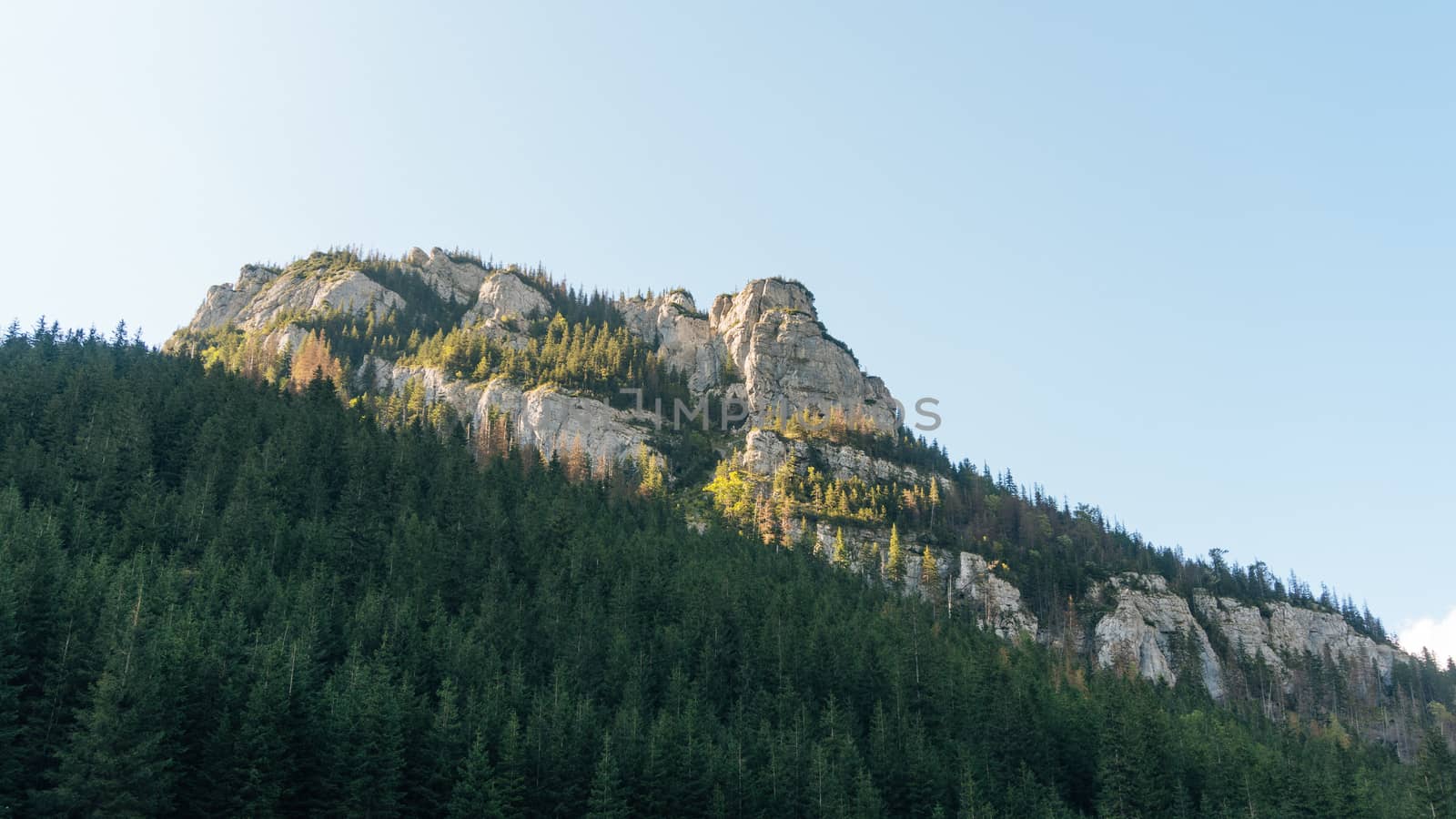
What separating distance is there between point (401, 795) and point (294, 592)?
31692mm

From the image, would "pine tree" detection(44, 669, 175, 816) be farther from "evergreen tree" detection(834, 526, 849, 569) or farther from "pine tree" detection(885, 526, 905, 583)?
"pine tree" detection(885, 526, 905, 583)

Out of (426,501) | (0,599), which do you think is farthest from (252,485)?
(0,599)

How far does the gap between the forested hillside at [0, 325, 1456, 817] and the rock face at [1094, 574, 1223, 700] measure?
70.7ft

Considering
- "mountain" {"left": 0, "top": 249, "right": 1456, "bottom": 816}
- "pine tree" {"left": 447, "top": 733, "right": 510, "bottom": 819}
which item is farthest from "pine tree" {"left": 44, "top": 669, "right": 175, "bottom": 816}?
"pine tree" {"left": 447, "top": 733, "right": 510, "bottom": 819}

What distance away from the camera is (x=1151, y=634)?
173 metres

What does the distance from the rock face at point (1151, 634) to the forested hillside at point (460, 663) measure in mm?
21542

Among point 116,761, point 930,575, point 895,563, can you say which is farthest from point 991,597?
point 116,761

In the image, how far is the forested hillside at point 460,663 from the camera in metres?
61.0

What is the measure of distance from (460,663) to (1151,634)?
134 meters

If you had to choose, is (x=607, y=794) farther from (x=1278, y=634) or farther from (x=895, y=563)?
(x=1278, y=634)

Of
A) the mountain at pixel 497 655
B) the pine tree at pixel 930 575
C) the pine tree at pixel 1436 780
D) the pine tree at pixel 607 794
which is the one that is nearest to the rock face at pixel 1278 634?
the mountain at pixel 497 655

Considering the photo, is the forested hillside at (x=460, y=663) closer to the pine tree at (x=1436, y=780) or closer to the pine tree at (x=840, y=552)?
the pine tree at (x=1436, y=780)

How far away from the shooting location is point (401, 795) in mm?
63594

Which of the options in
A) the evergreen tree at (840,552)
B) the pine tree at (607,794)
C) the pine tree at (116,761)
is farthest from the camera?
the evergreen tree at (840,552)
